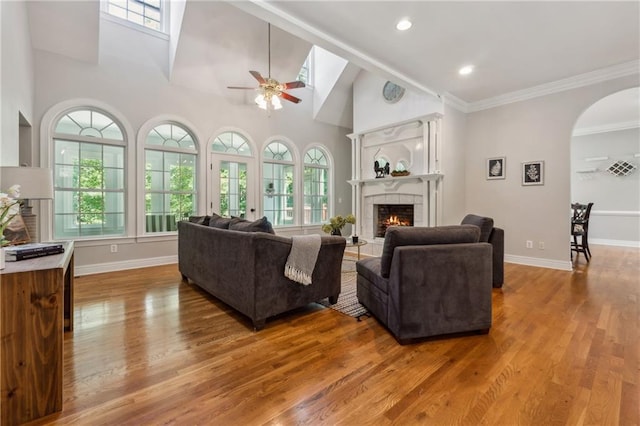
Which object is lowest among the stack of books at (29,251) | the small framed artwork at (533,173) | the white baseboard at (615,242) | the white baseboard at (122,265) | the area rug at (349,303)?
the area rug at (349,303)

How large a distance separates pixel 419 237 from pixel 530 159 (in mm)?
3908

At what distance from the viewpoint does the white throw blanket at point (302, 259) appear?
2488mm

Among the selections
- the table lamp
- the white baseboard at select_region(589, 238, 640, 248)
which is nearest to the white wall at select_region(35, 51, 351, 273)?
the table lamp

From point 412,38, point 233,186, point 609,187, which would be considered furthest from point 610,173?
point 233,186

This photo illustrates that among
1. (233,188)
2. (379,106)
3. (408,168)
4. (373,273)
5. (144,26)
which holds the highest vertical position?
(144,26)

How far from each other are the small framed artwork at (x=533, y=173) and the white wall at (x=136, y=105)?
14.9 feet

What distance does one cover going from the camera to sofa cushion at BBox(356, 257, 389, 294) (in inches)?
94.1

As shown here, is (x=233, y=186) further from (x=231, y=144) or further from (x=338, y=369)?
(x=338, y=369)

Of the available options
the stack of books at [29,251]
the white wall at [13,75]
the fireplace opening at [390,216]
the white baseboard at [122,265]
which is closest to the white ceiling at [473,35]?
the white wall at [13,75]

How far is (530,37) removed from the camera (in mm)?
3377

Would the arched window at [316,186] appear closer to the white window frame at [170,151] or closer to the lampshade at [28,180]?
the white window frame at [170,151]

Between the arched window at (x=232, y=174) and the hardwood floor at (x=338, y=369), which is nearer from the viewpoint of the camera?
the hardwood floor at (x=338, y=369)

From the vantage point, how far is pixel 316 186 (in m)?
7.21

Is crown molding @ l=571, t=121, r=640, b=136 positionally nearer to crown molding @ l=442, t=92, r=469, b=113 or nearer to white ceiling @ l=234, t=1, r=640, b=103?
crown molding @ l=442, t=92, r=469, b=113
